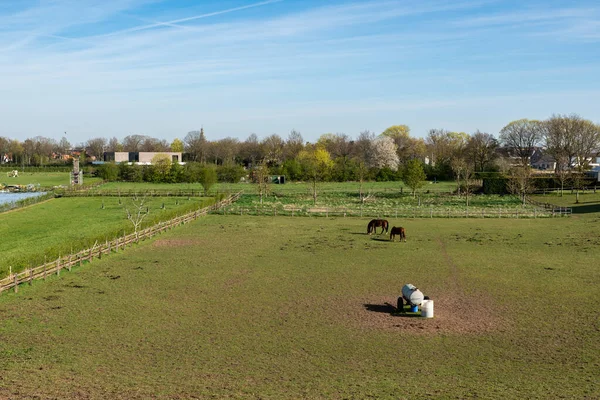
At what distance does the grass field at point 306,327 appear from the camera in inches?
614

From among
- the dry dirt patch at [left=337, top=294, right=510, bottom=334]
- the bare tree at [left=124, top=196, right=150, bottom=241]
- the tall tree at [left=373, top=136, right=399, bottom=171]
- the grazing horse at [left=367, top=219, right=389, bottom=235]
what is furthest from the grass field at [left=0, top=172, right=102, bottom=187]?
the dry dirt patch at [left=337, top=294, right=510, bottom=334]

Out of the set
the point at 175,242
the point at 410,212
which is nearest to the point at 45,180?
the point at 410,212

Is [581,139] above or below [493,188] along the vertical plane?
above

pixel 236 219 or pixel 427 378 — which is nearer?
pixel 427 378

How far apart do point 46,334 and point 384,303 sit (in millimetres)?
11860

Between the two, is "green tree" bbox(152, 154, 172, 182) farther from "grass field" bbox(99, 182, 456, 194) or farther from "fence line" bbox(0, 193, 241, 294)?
"fence line" bbox(0, 193, 241, 294)

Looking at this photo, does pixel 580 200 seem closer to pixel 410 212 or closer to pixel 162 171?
pixel 410 212

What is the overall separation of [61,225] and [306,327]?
35235 millimetres

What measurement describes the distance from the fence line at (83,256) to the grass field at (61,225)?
472 mm

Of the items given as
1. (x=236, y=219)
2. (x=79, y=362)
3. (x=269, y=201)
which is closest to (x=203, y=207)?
(x=236, y=219)

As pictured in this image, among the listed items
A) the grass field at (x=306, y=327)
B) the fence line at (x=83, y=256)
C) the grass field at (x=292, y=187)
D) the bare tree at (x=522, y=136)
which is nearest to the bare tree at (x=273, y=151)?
the grass field at (x=292, y=187)

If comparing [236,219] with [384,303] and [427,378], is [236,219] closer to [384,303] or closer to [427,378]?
[384,303]

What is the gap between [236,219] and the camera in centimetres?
5356

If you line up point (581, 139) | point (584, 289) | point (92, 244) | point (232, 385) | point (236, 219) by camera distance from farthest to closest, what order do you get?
point (581, 139) → point (236, 219) → point (92, 244) → point (584, 289) → point (232, 385)
